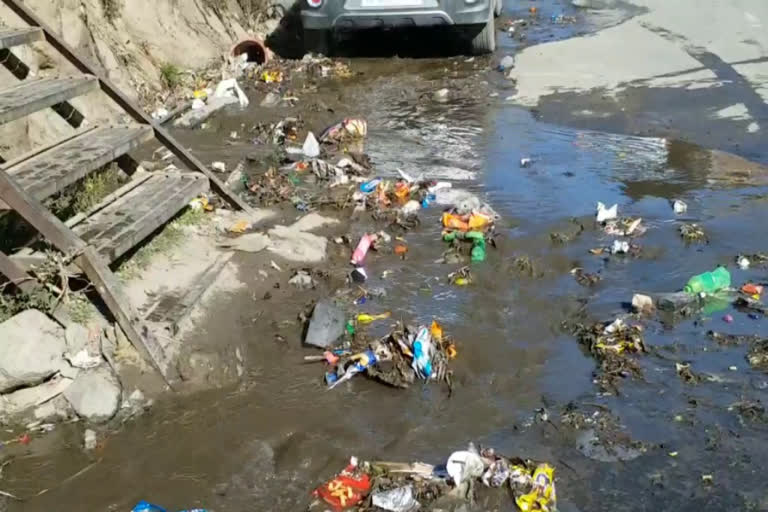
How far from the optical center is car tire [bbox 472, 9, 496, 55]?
923 centimetres

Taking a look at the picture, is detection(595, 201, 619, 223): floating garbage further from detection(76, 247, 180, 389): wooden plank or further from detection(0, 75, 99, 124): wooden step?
detection(0, 75, 99, 124): wooden step

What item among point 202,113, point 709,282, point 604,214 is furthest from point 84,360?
point 202,113

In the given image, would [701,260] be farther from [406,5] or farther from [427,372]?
[406,5]

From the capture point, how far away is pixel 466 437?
320 cm

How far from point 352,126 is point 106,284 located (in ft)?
12.3

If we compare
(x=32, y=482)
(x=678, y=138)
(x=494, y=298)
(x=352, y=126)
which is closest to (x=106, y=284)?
(x=32, y=482)

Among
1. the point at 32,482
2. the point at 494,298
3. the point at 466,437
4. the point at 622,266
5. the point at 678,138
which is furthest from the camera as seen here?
the point at 678,138

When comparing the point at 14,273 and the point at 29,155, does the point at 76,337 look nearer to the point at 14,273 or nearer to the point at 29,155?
A: the point at 14,273

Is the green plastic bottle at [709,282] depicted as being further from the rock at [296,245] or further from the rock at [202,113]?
the rock at [202,113]

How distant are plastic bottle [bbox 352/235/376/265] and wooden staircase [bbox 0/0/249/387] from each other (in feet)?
2.87

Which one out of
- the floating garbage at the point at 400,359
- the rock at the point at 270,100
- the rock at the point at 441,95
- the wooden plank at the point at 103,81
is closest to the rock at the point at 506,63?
the rock at the point at 441,95

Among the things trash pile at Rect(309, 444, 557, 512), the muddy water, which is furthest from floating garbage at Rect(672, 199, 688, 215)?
trash pile at Rect(309, 444, 557, 512)

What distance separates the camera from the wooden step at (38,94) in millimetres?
3816

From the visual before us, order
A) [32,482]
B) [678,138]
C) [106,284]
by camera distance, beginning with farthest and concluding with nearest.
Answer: [678,138] → [106,284] → [32,482]
